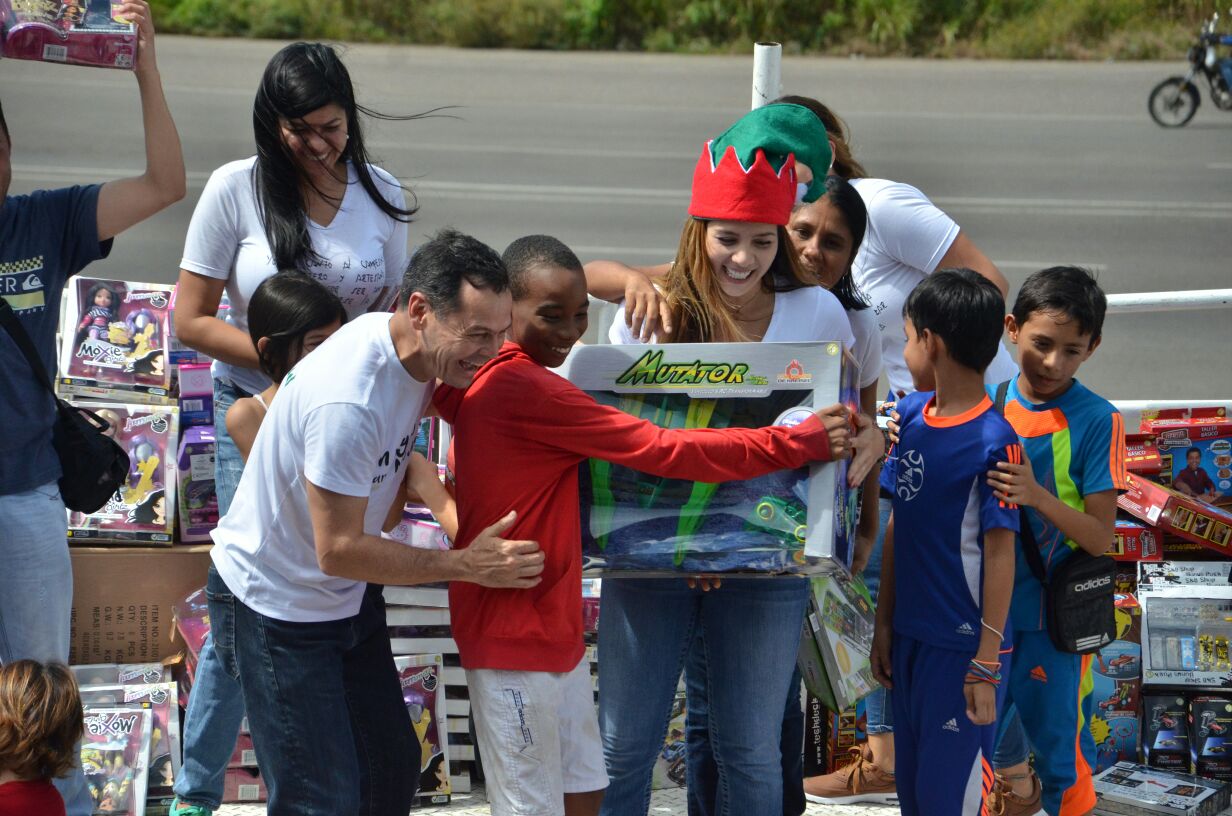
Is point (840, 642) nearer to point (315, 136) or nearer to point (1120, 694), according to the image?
point (1120, 694)

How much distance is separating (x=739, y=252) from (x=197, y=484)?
2.30m

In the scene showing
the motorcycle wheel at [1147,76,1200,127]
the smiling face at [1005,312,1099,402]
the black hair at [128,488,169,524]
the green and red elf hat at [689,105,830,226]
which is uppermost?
the motorcycle wheel at [1147,76,1200,127]

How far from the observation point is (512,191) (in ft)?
48.4

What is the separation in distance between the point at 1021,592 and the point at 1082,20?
64.7 feet

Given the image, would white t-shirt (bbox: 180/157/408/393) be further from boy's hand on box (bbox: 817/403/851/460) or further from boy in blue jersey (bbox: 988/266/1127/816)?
boy in blue jersey (bbox: 988/266/1127/816)

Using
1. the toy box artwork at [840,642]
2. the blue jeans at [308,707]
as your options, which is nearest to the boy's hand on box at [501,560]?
the blue jeans at [308,707]

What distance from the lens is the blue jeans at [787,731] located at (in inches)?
142

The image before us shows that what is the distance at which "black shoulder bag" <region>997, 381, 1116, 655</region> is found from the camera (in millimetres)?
3736

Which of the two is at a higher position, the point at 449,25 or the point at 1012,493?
the point at 449,25

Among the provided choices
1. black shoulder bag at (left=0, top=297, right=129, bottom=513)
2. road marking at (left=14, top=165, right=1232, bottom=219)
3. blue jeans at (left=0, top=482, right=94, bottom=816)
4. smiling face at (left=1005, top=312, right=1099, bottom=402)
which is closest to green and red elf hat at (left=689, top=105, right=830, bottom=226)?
smiling face at (left=1005, top=312, right=1099, bottom=402)

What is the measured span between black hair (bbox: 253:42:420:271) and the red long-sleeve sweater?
3.16ft

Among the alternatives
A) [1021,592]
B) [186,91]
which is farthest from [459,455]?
[186,91]

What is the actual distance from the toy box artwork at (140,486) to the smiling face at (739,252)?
7.36ft

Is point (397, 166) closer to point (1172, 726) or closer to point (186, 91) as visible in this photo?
point (186, 91)
